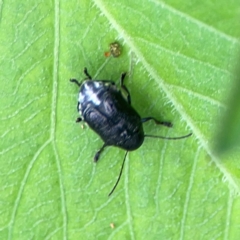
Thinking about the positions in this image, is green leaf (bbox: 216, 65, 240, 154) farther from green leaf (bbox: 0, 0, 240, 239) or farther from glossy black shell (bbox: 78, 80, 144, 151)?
glossy black shell (bbox: 78, 80, 144, 151)

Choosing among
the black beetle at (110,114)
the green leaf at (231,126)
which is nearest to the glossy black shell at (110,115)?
the black beetle at (110,114)

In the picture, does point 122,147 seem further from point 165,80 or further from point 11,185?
point 11,185

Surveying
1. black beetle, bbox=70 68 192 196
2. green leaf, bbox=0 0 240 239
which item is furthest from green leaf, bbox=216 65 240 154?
black beetle, bbox=70 68 192 196

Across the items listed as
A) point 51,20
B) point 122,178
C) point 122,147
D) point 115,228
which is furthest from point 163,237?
point 51,20

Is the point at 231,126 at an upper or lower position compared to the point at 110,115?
upper

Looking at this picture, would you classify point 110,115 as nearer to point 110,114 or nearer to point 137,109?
point 110,114

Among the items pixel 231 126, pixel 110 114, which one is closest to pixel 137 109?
pixel 110 114

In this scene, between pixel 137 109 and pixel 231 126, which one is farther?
pixel 137 109
